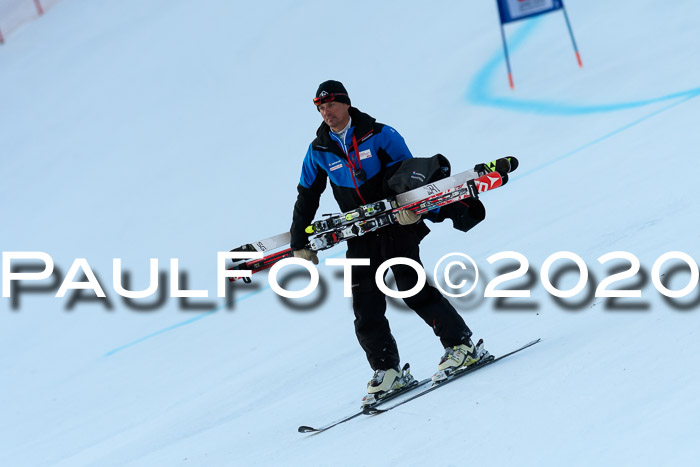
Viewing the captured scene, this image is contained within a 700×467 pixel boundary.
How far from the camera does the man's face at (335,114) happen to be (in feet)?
13.8

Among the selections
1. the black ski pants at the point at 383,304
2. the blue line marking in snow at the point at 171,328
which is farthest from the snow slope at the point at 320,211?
the black ski pants at the point at 383,304

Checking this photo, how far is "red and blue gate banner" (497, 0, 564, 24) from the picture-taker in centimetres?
1068

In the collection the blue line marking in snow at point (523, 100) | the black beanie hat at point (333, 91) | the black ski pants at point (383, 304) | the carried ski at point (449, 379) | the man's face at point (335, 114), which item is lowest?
the carried ski at point (449, 379)

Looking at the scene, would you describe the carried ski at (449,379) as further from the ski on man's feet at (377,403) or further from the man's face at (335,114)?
the man's face at (335,114)

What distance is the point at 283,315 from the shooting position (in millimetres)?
7371

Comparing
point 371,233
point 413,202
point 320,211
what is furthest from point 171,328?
point 413,202

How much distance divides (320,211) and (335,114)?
5.52 meters

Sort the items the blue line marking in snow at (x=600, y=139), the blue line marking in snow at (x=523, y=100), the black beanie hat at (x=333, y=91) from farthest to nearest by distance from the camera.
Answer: the blue line marking in snow at (x=523, y=100) → the blue line marking in snow at (x=600, y=139) → the black beanie hat at (x=333, y=91)

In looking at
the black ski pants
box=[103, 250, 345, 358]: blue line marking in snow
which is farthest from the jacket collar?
box=[103, 250, 345, 358]: blue line marking in snow

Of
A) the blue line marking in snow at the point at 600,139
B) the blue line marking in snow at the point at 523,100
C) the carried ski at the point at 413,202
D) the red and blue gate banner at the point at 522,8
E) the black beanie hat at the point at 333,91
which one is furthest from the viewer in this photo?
the red and blue gate banner at the point at 522,8

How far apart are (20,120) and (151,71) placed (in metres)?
2.29

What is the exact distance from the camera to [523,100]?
10.6m

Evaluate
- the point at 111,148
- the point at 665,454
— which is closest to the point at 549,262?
the point at 665,454

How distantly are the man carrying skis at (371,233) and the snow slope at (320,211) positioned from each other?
342mm
